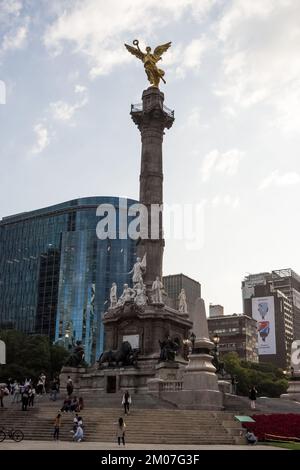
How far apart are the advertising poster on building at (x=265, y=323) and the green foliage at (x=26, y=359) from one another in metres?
89.7

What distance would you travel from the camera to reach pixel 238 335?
16538 cm

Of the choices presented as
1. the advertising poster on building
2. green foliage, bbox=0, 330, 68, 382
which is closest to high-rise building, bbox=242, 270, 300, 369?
the advertising poster on building

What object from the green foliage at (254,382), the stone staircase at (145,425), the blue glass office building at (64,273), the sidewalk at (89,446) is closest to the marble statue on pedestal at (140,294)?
the stone staircase at (145,425)

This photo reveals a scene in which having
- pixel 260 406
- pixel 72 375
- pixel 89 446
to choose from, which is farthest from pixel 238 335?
pixel 89 446

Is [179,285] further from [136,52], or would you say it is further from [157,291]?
[157,291]

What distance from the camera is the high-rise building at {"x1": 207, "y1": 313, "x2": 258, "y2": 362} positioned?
162875 mm

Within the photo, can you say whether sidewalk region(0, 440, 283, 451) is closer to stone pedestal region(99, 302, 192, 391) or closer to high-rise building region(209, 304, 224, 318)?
stone pedestal region(99, 302, 192, 391)

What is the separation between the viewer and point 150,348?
Result: 44.2 meters

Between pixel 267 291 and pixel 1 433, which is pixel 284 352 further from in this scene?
pixel 1 433

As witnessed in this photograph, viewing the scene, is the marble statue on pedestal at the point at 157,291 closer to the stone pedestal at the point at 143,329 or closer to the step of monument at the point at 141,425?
the stone pedestal at the point at 143,329

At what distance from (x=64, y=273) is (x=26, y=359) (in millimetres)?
52246

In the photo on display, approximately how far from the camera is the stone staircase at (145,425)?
25.2 meters
